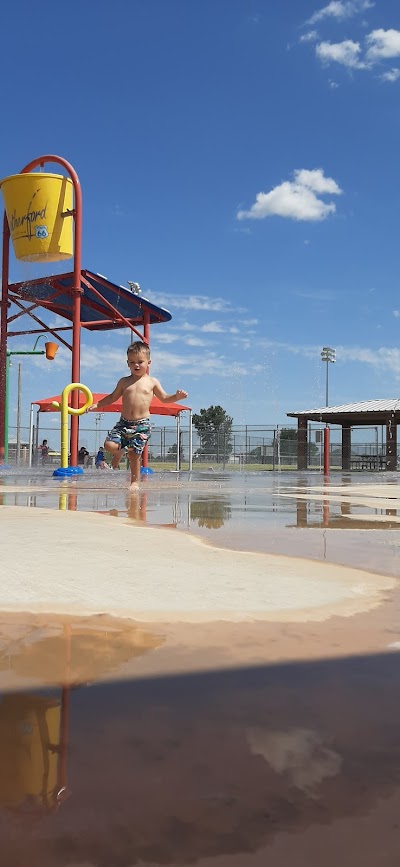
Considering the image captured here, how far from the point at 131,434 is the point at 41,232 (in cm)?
601

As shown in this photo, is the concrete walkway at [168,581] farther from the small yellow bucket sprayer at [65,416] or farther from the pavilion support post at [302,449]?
the pavilion support post at [302,449]

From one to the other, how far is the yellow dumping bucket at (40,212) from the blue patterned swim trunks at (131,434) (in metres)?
5.69

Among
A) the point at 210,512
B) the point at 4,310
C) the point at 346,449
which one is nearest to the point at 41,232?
the point at 4,310

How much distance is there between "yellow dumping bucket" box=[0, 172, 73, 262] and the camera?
1228cm

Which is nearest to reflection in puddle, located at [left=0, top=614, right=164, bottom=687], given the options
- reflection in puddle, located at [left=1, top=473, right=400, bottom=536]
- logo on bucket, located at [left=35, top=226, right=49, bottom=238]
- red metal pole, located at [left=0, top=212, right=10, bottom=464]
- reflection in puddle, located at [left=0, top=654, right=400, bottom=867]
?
reflection in puddle, located at [left=0, top=654, right=400, bottom=867]

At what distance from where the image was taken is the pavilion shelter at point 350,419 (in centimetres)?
3059

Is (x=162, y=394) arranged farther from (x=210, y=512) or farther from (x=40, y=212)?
(x=40, y=212)

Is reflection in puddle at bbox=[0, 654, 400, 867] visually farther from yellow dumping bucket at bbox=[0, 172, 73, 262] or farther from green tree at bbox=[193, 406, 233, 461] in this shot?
green tree at bbox=[193, 406, 233, 461]

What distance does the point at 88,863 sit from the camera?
27.5 inches

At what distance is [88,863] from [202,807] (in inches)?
6.3

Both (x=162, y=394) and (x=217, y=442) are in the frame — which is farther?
(x=217, y=442)

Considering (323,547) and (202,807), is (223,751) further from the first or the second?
(323,547)

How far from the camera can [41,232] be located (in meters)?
12.5

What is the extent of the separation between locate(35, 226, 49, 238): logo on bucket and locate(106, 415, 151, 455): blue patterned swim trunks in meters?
5.76
